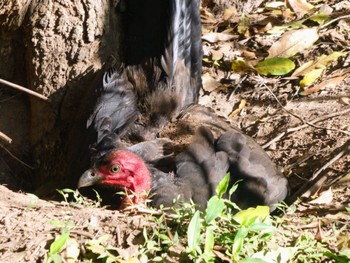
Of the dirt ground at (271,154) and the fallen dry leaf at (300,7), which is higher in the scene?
the fallen dry leaf at (300,7)

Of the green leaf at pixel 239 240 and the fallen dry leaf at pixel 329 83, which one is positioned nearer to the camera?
the green leaf at pixel 239 240

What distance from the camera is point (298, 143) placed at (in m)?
4.98

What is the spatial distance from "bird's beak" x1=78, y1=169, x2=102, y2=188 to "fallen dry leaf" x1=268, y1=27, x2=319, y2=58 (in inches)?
76.0

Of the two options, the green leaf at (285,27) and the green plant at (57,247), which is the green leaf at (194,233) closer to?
the green plant at (57,247)

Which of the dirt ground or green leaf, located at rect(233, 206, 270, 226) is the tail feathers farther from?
green leaf, located at rect(233, 206, 270, 226)

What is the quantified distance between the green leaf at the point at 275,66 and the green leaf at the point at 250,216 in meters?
2.41

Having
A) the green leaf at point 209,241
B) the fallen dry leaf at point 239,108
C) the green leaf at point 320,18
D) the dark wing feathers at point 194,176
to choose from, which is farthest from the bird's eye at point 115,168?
the green leaf at point 320,18

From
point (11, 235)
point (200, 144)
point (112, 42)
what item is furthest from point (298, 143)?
point (11, 235)

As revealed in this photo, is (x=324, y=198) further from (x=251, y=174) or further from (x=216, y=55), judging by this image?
(x=216, y=55)

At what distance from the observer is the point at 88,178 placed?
14.5 ft

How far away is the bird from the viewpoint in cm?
441

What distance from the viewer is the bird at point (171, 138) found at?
441cm

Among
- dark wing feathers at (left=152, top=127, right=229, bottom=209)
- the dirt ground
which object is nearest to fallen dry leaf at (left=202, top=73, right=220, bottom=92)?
the dirt ground

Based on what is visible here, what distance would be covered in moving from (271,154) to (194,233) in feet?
7.43
